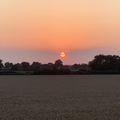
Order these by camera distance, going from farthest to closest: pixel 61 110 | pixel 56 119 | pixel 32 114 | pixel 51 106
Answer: pixel 51 106 < pixel 61 110 < pixel 32 114 < pixel 56 119

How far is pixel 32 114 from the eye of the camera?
11430mm

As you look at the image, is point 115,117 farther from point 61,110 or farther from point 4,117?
point 4,117

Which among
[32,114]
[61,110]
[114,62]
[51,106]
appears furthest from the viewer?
[114,62]

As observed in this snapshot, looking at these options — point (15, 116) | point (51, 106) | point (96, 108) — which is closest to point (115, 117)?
point (96, 108)

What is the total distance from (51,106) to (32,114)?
7.84 ft

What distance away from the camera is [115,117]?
424 inches

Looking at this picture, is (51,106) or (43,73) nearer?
(51,106)

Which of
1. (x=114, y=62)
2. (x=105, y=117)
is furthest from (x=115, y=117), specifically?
(x=114, y=62)

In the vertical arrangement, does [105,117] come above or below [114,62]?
below

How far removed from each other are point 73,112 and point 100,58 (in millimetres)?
102045

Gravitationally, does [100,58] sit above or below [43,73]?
above

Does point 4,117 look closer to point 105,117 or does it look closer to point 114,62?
point 105,117

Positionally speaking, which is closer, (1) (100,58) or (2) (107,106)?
(2) (107,106)

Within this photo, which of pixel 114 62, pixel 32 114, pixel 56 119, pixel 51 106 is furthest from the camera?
pixel 114 62
